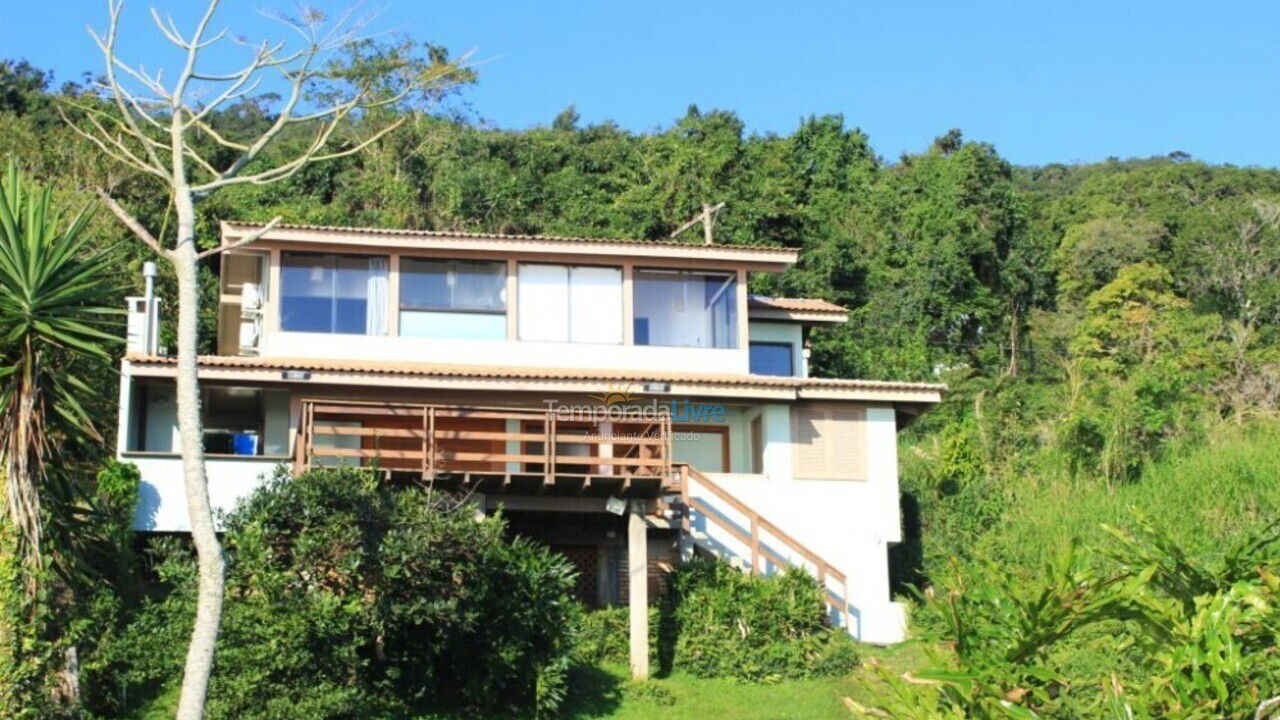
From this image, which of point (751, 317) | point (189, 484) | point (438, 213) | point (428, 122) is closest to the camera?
point (189, 484)

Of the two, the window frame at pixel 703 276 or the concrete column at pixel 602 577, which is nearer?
the concrete column at pixel 602 577

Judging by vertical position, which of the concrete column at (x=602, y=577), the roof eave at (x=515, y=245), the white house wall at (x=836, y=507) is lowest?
the concrete column at (x=602, y=577)

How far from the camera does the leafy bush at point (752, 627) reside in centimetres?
2320

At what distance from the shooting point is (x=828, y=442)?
90.4 feet

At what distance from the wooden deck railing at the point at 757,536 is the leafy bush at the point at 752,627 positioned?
0.62 m

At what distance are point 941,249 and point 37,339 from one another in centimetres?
2795

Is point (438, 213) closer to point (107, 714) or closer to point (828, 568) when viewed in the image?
point (828, 568)

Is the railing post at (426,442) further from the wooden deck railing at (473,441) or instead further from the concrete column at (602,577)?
the concrete column at (602,577)

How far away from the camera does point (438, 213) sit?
144 feet

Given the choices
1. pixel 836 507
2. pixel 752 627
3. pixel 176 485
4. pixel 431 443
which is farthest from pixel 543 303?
pixel 752 627

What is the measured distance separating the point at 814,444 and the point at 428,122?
84.8ft

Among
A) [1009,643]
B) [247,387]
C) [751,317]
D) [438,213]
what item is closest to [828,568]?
[751,317]

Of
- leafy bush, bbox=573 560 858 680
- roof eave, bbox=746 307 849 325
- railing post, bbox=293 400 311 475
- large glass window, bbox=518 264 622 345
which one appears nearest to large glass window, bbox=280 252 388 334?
large glass window, bbox=518 264 622 345

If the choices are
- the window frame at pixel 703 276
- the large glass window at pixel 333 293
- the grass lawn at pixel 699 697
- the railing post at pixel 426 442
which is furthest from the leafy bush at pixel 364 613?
the window frame at pixel 703 276
